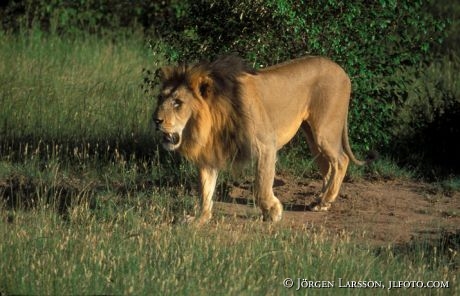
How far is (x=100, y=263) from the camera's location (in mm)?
5457

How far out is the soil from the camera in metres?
7.10

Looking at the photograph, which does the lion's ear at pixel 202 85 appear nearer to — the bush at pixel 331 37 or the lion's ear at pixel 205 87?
the lion's ear at pixel 205 87

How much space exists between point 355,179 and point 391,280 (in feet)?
10.5

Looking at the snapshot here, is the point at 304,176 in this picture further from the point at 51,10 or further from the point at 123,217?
the point at 51,10

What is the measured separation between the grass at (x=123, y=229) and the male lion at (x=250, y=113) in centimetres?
45

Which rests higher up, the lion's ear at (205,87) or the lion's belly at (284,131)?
the lion's ear at (205,87)

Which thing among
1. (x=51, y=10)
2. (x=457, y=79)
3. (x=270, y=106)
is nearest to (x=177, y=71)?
(x=270, y=106)

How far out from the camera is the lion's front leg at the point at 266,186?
707 cm

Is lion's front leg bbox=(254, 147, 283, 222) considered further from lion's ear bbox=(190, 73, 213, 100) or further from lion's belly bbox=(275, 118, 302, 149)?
lion's ear bbox=(190, 73, 213, 100)

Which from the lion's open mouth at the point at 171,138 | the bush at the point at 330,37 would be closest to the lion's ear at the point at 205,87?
the lion's open mouth at the point at 171,138

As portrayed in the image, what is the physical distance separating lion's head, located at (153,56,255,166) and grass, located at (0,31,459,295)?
49 cm
